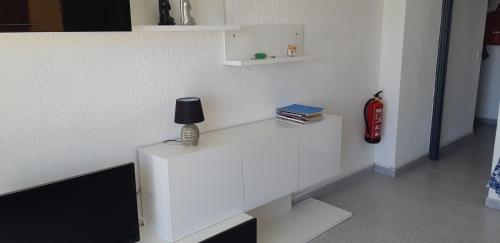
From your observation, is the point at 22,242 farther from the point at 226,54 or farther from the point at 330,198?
the point at 330,198

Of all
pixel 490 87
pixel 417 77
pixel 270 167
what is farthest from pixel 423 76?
pixel 490 87

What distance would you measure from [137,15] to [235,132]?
979mm

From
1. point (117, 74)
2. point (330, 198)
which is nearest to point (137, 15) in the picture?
point (117, 74)

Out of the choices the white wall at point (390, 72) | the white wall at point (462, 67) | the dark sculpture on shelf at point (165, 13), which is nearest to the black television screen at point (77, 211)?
the dark sculpture on shelf at point (165, 13)

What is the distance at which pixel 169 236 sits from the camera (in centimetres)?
227

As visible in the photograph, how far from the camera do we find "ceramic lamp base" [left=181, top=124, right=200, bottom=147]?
7.79ft

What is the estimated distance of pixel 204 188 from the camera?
7.80 ft

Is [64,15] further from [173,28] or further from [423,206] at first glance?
[423,206]

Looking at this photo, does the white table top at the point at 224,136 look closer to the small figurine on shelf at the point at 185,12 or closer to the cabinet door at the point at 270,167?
the cabinet door at the point at 270,167

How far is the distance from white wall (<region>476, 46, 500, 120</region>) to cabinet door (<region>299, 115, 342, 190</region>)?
4.29 meters

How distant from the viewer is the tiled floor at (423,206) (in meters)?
3.06

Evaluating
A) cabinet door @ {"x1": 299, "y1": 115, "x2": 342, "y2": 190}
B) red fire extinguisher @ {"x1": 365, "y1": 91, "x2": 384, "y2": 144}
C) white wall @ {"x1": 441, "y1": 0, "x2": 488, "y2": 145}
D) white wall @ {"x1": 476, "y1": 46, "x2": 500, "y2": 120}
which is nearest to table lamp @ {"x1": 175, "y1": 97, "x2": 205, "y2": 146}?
cabinet door @ {"x1": 299, "y1": 115, "x2": 342, "y2": 190}

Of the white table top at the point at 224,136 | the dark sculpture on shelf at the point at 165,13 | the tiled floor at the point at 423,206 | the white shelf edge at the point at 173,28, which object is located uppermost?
the dark sculpture on shelf at the point at 165,13

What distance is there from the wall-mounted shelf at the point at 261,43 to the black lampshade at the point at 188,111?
1.61ft
